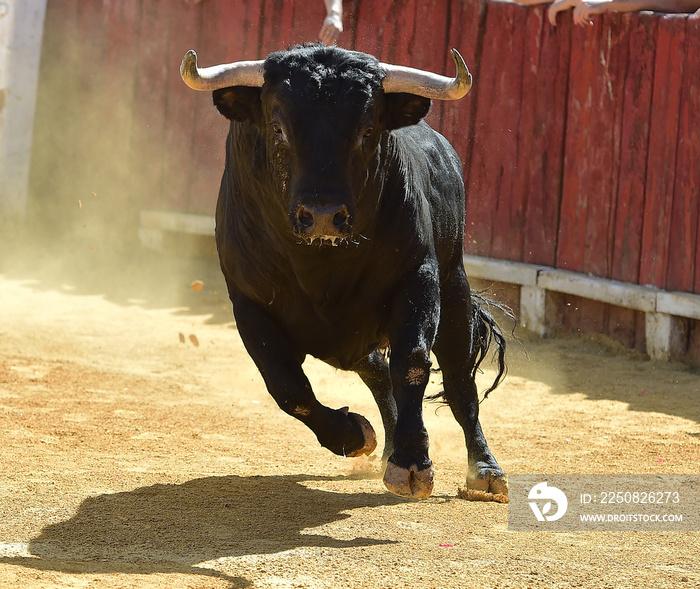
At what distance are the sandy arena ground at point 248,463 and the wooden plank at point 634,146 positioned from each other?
69cm

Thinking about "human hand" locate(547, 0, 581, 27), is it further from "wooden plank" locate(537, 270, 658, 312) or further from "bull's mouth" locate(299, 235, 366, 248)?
"bull's mouth" locate(299, 235, 366, 248)

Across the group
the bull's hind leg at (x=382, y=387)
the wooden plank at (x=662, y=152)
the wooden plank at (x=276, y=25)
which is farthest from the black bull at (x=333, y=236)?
the wooden plank at (x=276, y=25)

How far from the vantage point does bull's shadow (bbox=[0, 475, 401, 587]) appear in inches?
132

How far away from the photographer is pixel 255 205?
419cm

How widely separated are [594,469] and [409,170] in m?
1.73

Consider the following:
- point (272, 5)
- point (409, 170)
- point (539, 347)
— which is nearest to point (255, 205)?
point (409, 170)

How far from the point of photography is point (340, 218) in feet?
11.5

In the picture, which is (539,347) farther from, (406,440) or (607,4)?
(406,440)

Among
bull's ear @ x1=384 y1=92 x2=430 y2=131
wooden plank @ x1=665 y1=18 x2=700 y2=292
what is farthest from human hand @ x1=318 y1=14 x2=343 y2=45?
bull's ear @ x1=384 y1=92 x2=430 y2=131

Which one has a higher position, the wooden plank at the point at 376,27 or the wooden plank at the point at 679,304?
the wooden plank at the point at 376,27

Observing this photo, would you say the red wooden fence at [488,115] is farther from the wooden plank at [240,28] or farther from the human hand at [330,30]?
the human hand at [330,30]
